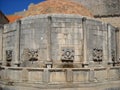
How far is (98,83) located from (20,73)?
426 cm

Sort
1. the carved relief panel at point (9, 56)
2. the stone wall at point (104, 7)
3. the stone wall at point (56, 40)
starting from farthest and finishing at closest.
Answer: the stone wall at point (104, 7) → the carved relief panel at point (9, 56) → the stone wall at point (56, 40)

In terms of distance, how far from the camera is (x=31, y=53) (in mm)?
14680

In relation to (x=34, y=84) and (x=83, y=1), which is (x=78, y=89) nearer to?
A: (x=34, y=84)

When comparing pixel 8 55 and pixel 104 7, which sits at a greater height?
pixel 104 7

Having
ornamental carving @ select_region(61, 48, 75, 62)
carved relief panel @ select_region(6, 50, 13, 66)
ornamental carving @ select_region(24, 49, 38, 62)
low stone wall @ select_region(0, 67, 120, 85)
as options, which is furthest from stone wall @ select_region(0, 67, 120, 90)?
carved relief panel @ select_region(6, 50, 13, 66)

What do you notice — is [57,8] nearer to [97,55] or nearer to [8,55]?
[97,55]

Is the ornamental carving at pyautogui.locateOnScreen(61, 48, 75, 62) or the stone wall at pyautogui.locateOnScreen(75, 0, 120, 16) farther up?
the stone wall at pyautogui.locateOnScreen(75, 0, 120, 16)

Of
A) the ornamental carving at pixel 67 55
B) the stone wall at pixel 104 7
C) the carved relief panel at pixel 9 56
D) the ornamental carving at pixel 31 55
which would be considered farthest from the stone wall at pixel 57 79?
the stone wall at pixel 104 7

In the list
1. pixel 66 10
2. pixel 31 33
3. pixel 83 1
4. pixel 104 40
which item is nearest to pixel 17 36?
pixel 31 33

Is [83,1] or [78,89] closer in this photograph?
[78,89]

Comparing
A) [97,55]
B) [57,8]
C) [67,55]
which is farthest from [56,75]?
[57,8]

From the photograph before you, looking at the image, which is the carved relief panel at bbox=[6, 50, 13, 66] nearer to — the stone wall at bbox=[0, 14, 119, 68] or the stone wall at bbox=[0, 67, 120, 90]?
the stone wall at bbox=[0, 14, 119, 68]

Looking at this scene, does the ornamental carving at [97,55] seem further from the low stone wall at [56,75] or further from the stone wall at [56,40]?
the low stone wall at [56,75]

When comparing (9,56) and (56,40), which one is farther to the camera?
(9,56)
